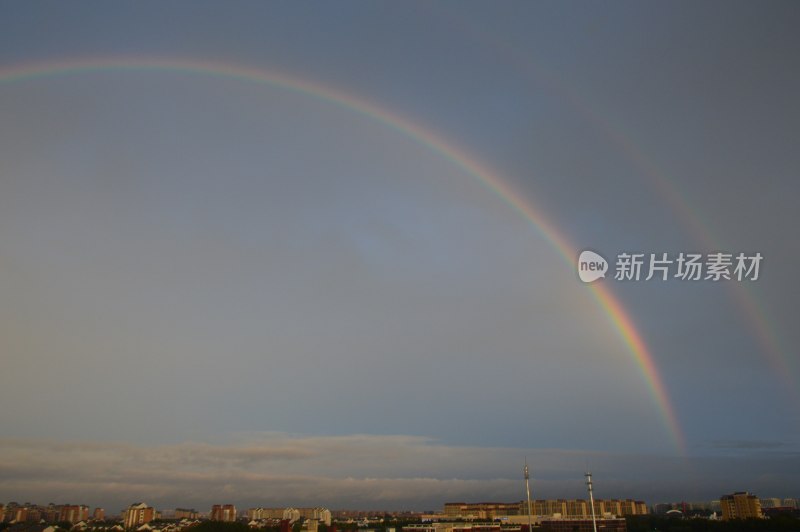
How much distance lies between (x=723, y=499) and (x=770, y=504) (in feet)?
288

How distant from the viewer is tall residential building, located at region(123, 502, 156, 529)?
123731mm

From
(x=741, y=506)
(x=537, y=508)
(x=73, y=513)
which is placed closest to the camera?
(x=741, y=506)

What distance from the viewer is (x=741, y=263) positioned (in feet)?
75.6

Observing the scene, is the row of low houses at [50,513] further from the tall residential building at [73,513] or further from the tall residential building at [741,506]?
the tall residential building at [741,506]

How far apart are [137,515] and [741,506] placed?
370 feet

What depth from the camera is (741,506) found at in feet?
331

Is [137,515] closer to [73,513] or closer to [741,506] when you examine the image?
[73,513]

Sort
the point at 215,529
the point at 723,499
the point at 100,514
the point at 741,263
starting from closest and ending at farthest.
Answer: the point at 741,263
the point at 215,529
the point at 723,499
the point at 100,514

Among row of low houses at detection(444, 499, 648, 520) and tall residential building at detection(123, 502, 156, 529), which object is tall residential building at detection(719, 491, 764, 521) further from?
tall residential building at detection(123, 502, 156, 529)

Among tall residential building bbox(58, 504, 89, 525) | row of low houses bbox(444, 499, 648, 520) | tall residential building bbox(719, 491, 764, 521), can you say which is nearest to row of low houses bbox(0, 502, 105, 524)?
tall residential building bbox(58, 504, 89, 525)

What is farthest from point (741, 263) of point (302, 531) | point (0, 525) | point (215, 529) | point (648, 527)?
point (0, 525)

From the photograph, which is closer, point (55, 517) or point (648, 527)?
point (648, 527)

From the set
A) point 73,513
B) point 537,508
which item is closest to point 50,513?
point 73,513

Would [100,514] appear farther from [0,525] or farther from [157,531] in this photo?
[0,525]
